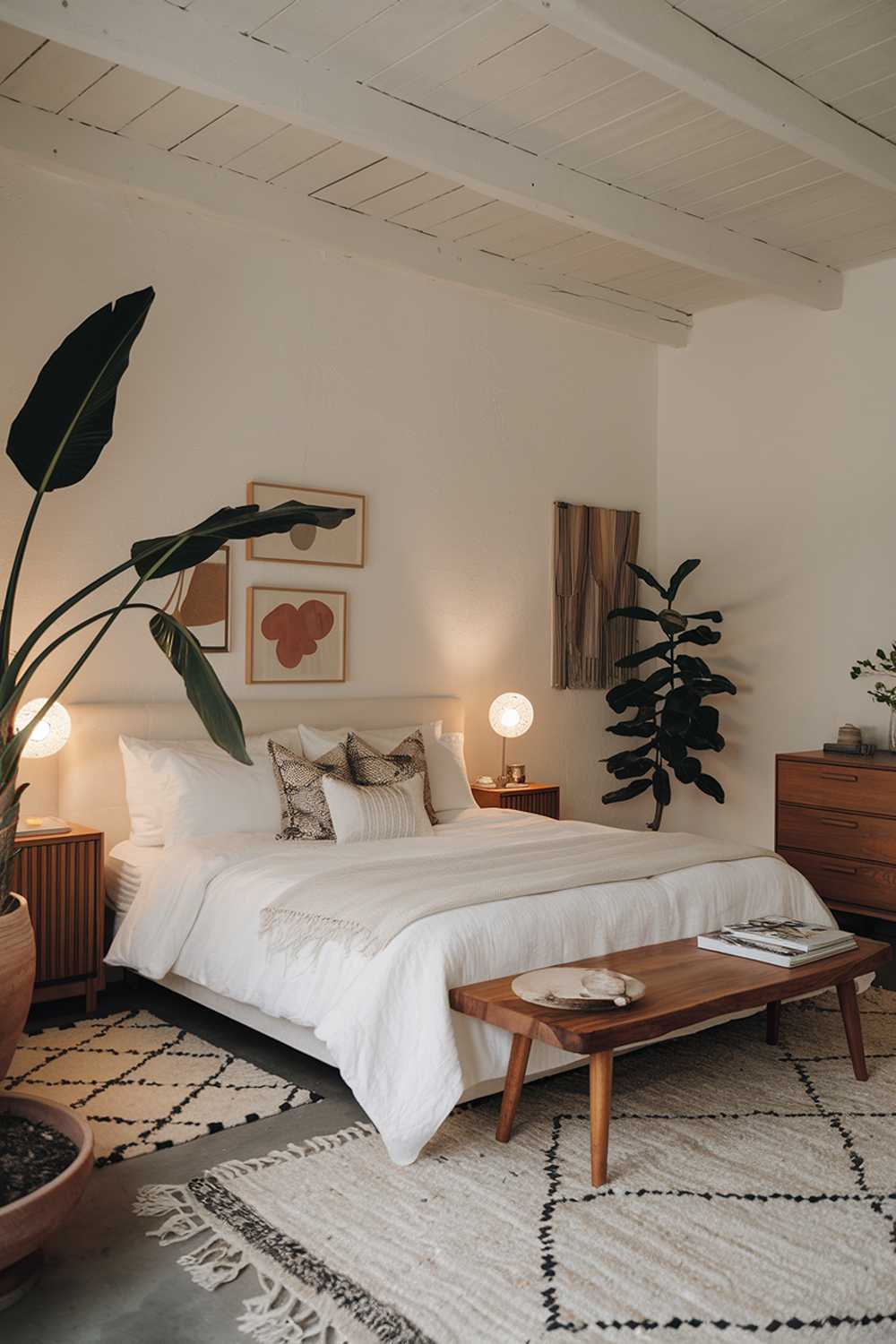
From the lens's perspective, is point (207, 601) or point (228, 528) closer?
point (228, 528)

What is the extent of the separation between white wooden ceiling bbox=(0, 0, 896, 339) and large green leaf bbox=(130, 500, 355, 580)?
1411 millimetres

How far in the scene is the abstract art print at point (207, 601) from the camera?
182 inches

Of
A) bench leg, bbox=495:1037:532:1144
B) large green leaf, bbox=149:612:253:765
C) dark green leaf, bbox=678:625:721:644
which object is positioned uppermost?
dark green leaf, bbox=678:625:721:644

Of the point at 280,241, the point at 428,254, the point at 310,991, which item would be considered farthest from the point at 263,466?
the point at 310,991

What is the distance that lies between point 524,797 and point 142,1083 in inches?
103

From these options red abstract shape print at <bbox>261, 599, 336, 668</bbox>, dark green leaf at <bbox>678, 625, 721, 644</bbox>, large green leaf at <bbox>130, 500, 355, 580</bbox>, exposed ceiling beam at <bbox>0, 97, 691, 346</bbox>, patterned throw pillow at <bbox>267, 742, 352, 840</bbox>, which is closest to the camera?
large green leaf at <bbox>130, 500, 355, 580</bbox>

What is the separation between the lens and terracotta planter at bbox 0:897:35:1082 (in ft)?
8.50

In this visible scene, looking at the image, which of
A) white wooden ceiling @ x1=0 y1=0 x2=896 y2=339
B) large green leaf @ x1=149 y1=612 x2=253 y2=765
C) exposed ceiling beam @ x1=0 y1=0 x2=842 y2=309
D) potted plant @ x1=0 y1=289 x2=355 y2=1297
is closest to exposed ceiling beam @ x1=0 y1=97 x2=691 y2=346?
white wooden ceiling @ x1=0 y1=0 x2=896 y2=339

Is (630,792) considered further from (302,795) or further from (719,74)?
(719,74)

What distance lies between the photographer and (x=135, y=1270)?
234 centimetres

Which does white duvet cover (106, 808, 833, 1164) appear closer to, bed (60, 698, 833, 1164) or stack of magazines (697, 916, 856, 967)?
bed (60, 698, 833, 1164)

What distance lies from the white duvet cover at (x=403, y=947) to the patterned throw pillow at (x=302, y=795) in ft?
0.29

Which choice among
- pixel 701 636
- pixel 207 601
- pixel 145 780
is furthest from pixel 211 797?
pixel 701 636

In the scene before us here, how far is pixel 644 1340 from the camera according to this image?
2098 mm
